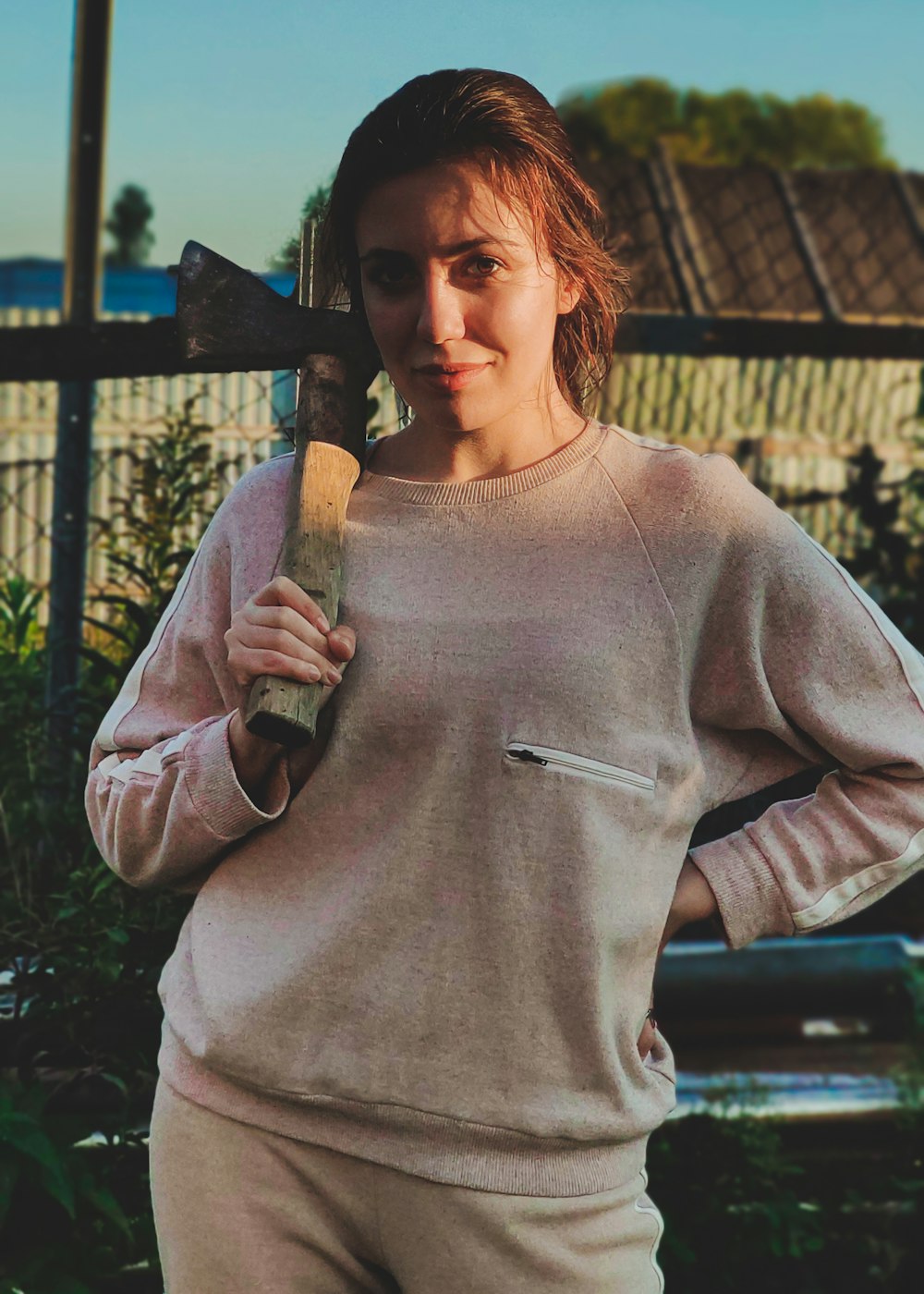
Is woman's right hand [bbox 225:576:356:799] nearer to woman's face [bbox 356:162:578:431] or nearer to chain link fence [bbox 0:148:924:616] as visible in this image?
woman's face [bbox 356:162:578:431]

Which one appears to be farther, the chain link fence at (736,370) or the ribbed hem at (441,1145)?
the chain link fence at (736,370)

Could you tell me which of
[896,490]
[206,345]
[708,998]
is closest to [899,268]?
[896,490]

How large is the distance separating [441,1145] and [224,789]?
1.45ft

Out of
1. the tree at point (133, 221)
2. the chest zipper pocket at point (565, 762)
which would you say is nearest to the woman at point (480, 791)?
the chest zipper pocket at point (565, 762)

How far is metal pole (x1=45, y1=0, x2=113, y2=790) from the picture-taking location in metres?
3.04

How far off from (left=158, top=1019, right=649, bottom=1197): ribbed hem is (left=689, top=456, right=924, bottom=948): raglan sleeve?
0.32m

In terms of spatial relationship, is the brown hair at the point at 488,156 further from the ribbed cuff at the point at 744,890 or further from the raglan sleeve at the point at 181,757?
the ribbed cuff at the point at 744,890

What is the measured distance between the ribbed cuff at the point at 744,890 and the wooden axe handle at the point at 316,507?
1.67ft

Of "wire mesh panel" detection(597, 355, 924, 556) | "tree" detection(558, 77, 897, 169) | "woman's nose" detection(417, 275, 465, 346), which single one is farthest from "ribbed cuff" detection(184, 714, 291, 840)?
"tree" detection(558, 77, 897, 169)

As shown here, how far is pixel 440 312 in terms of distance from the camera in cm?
151

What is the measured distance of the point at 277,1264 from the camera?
155 centimetres

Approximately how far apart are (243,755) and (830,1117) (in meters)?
2.11

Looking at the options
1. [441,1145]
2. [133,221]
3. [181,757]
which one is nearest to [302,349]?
[181,757]

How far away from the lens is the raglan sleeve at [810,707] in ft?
5.21
